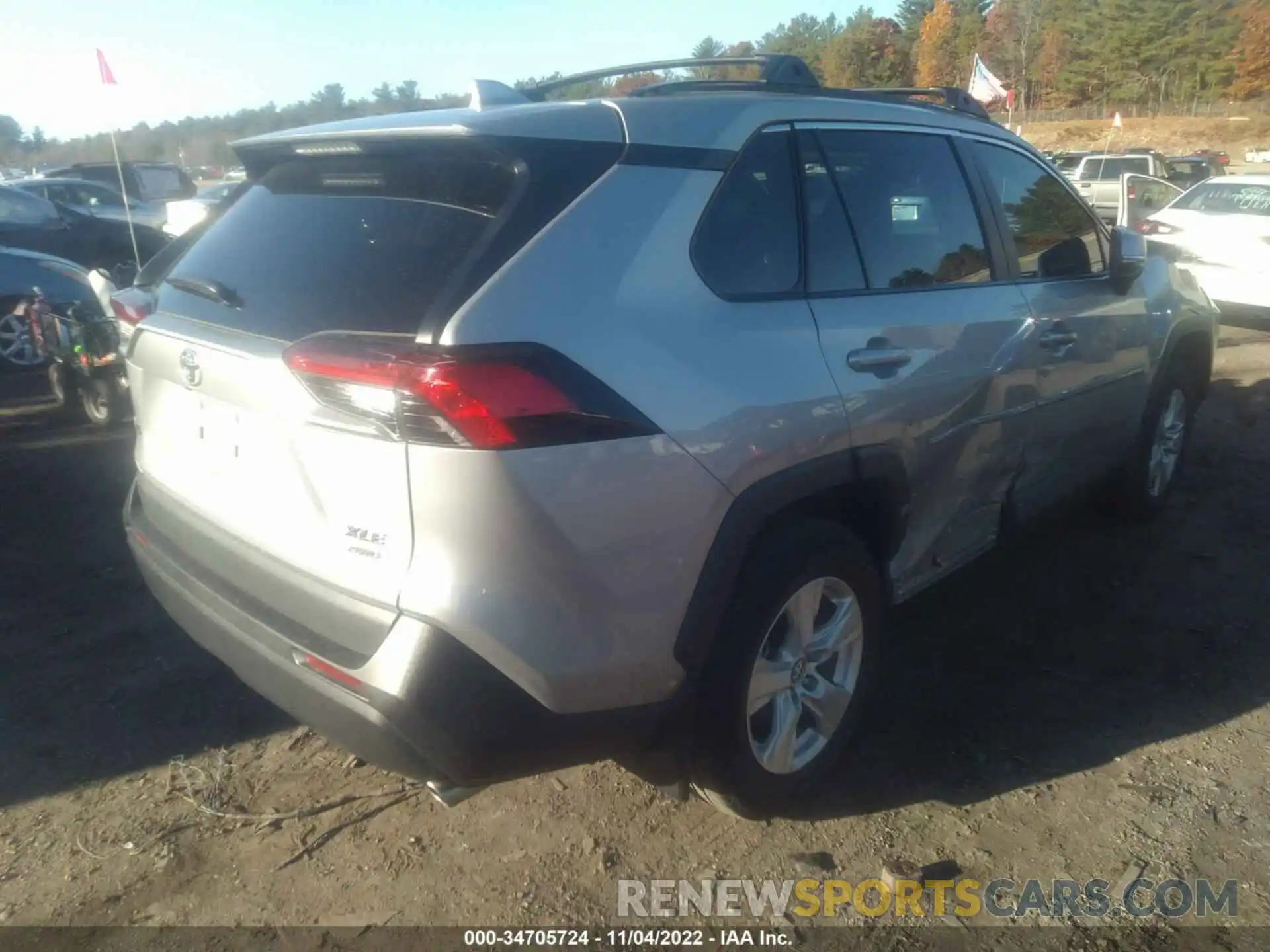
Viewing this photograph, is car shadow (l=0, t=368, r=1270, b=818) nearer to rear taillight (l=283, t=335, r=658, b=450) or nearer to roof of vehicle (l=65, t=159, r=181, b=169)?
rear taillight (l=283, t=335, r=658, b=450)

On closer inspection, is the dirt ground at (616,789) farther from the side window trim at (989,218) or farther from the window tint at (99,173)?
the window tint at (99,173)

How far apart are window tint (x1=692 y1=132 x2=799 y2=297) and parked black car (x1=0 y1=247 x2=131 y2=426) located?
156 inches

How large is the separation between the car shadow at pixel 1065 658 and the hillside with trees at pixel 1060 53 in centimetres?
4816

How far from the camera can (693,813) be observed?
2986mm

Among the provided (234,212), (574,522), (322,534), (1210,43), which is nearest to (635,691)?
(574,522)

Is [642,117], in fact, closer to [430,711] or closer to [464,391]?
[464,391]

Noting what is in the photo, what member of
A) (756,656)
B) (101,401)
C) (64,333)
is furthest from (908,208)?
(64,333)

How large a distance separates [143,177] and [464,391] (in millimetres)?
20420

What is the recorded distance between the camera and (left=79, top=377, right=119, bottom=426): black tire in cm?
691

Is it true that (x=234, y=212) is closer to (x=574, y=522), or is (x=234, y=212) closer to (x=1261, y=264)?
(x=574, y=522)

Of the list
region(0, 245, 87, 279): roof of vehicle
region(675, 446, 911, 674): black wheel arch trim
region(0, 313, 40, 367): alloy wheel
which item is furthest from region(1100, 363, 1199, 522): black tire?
region(0, 313, 40, 367): alloy wheel

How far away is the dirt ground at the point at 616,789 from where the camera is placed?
2.70 metres

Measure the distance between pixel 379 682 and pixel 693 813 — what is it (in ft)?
4.06

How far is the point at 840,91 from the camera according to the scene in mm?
3371
